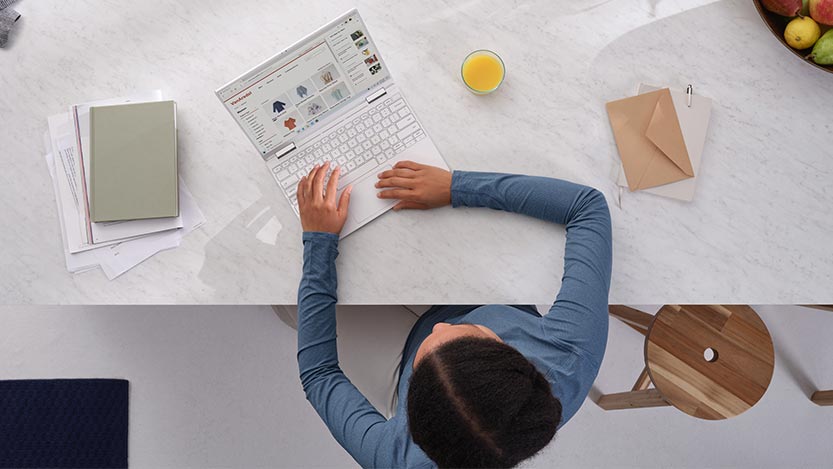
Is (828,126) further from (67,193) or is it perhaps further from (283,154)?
(67,193)

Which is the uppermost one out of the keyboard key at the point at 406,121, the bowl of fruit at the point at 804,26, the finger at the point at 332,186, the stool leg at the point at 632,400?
the keyboard key at the point at 406,121

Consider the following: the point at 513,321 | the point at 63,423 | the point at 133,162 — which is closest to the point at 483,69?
the point at 513,321

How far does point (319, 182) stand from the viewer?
1156 millimetres

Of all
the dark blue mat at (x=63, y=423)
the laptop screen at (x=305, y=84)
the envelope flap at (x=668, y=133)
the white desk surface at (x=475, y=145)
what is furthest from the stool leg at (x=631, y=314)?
the dark blue mat at (x=63, y=423)

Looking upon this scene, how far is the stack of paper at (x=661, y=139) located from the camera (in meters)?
1.17

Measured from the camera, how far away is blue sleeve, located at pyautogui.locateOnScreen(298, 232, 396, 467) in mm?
1092

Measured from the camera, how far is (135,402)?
1864 mm

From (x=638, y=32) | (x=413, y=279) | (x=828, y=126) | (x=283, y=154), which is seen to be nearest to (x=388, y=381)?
(x=413, y=279)

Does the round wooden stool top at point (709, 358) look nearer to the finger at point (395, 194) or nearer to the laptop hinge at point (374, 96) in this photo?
the finger at point (395, 194)

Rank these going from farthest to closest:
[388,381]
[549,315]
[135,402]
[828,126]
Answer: [135,402] → [388,381] → [828,126] → [549,315]

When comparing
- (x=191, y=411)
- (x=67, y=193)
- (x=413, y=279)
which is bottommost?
(x=191, y=411)

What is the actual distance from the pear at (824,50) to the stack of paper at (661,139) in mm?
202

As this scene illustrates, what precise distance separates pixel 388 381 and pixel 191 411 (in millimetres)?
836

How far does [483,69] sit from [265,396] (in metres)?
1.26
